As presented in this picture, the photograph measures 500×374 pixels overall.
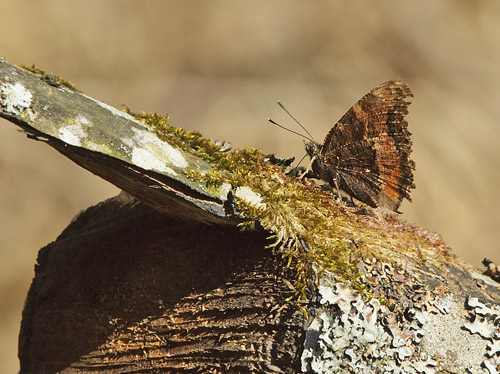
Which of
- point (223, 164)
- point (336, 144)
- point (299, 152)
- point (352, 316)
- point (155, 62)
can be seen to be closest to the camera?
point (352, 316)

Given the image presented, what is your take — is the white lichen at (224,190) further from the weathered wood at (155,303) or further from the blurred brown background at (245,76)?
the blurred brown background at (245,76)

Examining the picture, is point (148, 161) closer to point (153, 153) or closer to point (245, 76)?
point (153, 153)

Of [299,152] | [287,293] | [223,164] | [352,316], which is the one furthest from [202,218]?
[299,152]

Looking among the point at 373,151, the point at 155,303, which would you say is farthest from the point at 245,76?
the point at 155,303

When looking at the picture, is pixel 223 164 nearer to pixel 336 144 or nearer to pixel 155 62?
pixel 336 144

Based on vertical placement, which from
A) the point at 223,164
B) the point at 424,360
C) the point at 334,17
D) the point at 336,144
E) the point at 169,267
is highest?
the point at 334,17

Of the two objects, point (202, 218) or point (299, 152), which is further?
point (299, 152)

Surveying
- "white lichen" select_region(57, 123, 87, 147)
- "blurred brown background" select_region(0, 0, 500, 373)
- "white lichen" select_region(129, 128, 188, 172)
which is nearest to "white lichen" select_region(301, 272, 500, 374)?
"white lichen" select_region(129, 128, 188, 172)

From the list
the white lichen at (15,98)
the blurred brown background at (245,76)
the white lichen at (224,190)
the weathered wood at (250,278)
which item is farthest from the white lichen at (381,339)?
the blurred brown background at (245,76)
